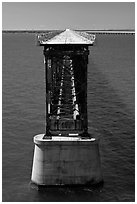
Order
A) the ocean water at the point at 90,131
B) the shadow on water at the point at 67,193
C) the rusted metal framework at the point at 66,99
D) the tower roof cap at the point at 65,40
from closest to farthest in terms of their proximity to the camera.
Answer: the shadow on water at the point at 67,193 < the rusted metal framework at the point at 66,99 < the ocean water at the point at 90,131 < the tower roof cap at the point at 65,40

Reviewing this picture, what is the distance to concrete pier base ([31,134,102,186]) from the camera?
106 ft

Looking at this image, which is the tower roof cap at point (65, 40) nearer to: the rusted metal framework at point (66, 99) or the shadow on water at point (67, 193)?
the rusted metal framework at point (66, 99)

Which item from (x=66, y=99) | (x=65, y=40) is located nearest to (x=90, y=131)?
(x=66, y=99)

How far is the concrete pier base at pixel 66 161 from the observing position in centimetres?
3241

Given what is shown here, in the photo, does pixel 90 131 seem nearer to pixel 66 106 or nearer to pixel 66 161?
pixel 66 106

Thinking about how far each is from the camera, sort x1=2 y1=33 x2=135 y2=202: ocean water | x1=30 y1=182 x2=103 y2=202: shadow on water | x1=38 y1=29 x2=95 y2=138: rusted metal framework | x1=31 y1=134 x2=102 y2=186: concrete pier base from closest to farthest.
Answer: x1=31 y1=134 x2=102 y2=186: concrete pier base → x1=30 y1=182 x2=103 y2=202: shadow on water → x1=38 y1=29 x2=95 y2=138: rusted metal framework → x1=2 y1=33 x2=135 y2=202: ocean water

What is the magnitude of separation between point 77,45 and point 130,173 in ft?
41.8

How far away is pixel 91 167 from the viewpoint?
33.3 metres

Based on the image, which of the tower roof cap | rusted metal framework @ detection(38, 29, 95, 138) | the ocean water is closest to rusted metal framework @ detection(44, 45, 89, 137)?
rusted metal framework @ detection(38, 29, 95, 138)

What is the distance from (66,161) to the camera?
32906mm

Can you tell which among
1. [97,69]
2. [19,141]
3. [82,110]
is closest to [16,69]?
[97,69]

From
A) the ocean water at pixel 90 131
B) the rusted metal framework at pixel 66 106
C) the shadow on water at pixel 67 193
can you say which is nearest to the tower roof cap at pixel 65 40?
the rusted metal framework at pixel 66 106

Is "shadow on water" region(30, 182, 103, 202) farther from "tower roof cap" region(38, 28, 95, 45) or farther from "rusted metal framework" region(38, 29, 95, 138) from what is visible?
"tower roof cap" region(38, 28, 95, 45)

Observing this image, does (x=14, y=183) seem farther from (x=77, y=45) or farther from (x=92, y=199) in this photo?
(x=77, y=45)
